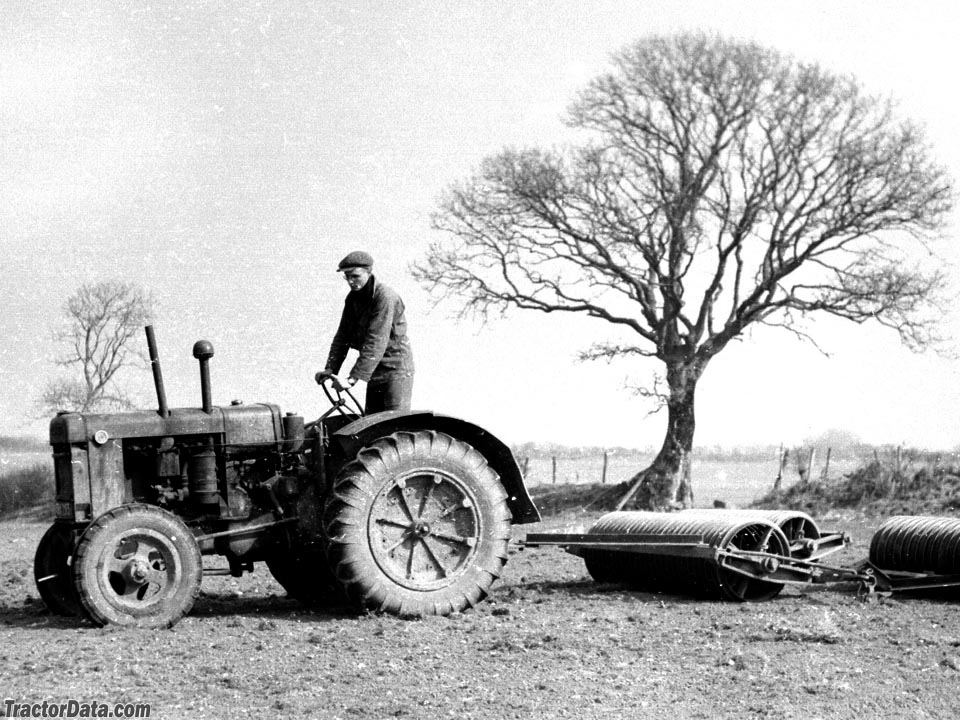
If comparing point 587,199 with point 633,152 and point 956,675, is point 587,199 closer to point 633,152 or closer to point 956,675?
point 633,152

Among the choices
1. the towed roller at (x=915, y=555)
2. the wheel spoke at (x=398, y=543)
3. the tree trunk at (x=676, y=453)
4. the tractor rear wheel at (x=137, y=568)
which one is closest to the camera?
the tractor rear wheel at (x=137, y=568)

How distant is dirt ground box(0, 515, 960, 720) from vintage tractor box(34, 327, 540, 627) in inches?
11.4

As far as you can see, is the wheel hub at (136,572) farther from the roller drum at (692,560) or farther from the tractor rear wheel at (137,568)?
the roller drum at (692,560)

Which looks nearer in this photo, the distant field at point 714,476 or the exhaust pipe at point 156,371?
the exhaust pipe at point 156,371

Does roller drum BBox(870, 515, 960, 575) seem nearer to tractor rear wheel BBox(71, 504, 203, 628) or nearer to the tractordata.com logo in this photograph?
tractor rear wheel BBox(71, 504, 203, 628)

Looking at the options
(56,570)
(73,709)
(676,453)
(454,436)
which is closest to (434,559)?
(454,436)

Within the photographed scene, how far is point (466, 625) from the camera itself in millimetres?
7707

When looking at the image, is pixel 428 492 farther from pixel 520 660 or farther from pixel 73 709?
pixel 73 709

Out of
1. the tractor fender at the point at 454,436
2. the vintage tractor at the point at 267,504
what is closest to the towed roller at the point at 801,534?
the tractor fender at the point at 454,436

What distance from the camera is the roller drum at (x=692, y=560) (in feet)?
29.7

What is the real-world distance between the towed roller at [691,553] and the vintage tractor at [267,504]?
3.56ft

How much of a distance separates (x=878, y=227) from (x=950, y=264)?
1.88m

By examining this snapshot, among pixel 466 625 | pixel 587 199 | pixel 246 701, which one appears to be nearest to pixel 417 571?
pixel 466 625

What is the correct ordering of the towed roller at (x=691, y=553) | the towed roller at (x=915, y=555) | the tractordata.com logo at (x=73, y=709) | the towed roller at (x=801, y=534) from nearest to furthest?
the tractordata.com logo at (x=73, y=709), the towed roller at (x=691, y=553), the towed roller at (x=915, y=555), the towed roller at (x=801, y=534)
